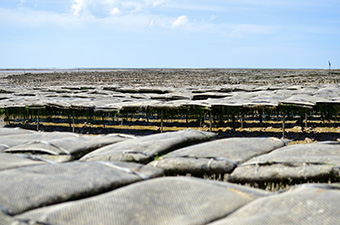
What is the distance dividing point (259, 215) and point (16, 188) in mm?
3284

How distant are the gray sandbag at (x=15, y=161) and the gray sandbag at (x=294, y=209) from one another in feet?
13.3

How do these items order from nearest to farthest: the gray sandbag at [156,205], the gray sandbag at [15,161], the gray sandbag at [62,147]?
the gray sandbag at [156,205] < the gray sandbag at [15,161] < the gray sandbag at [62,147]

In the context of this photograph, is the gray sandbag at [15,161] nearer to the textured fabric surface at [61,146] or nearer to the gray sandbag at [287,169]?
the textured fabric surface at [61,146]

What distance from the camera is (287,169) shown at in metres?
7.33

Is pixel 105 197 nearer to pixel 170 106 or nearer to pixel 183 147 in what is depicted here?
pixel 183 147

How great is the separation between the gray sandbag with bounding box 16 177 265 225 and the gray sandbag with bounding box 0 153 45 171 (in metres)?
2.31

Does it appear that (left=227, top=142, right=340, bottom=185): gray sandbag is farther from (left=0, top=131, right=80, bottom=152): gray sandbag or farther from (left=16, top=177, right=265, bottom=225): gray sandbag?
(left=0, top=131, right=80, bottom=152): gray sandbag

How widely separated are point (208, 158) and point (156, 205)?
3.04 m

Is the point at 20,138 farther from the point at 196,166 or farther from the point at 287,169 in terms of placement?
the point at 287,169

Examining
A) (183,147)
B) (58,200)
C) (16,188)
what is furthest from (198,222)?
(183,147)

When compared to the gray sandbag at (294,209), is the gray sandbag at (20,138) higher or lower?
lower

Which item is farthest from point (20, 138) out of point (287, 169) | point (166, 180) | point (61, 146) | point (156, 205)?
point (287, 169)

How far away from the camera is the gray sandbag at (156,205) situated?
460 cm

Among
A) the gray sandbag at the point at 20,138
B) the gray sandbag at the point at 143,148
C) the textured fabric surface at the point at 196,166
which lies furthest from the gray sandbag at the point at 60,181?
the gray sandbag at the point at 20,138
